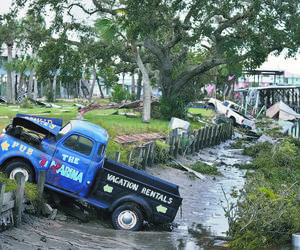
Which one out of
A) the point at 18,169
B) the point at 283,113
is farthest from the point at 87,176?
the point at 283,113

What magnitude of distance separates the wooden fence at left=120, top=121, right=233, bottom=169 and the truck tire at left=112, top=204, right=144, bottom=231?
149 inches

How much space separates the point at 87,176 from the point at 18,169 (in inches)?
62.4

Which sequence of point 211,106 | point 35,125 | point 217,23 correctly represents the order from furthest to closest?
point 211,106, point 217,23, point 35,125

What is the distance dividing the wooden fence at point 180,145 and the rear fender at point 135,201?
12.1ft

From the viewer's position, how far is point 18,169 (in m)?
12.0

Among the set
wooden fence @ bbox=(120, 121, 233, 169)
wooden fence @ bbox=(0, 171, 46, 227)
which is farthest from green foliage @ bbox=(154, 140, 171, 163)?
wooden fence @ bbox=(0, 171, 46, 227)

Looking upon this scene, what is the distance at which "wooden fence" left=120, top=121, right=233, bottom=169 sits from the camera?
769 inches

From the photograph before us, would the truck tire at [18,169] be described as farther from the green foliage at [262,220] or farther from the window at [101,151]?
the green foliage at [262,220]

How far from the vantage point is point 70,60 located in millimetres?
35562

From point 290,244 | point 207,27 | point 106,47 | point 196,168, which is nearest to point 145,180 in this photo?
point 290,244

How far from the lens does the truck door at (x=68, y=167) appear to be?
39.9 feet

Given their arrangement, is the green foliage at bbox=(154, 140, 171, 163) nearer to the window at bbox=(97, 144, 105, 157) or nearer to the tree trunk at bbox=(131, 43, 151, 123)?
the window at bbox=(97, 144, 105, 157)

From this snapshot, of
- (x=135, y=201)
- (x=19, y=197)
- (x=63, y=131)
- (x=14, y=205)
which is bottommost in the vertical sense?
(x=135, y=201)

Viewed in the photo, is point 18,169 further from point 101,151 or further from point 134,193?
point 134,193
